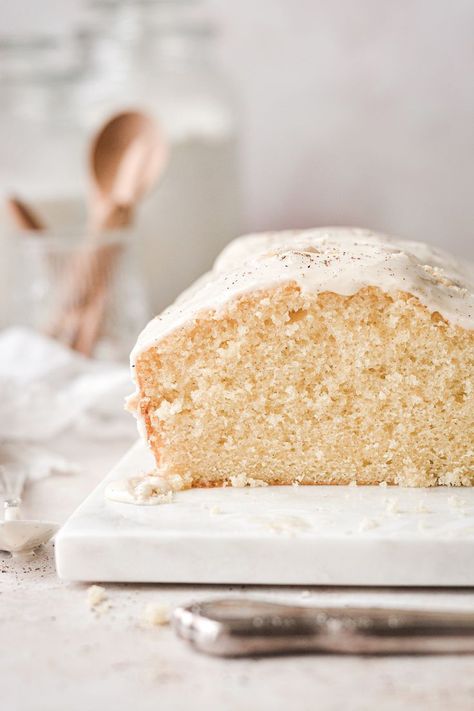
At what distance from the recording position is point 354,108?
346cm

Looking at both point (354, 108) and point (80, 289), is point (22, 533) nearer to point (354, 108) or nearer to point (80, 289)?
point (80, 289)

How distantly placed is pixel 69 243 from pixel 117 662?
5.90 feet

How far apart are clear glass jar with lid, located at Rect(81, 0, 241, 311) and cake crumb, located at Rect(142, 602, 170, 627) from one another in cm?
194

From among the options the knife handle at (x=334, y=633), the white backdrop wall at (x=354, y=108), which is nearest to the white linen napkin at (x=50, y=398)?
the knife handle at (x=334, y=633)

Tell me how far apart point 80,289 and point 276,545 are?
1.59m

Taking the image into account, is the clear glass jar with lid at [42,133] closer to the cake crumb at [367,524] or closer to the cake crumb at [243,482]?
the cake crumb at [243,482]

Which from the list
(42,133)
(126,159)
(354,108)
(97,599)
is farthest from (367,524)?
(354,108)

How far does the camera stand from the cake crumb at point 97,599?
124 cm

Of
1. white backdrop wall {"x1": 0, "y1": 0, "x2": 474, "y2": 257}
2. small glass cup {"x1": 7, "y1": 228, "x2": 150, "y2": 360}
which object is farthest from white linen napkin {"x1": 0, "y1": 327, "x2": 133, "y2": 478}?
white backdrop wall {"x1": 0, "y1": 0, "x2": 474, "y2": 257}

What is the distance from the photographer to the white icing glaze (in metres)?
1.45

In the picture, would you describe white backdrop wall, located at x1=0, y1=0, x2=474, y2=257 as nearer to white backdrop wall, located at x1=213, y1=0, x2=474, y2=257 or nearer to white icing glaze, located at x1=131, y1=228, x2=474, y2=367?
white backdrop wall, located at x1=213, y1=0, x2=474, y2=257

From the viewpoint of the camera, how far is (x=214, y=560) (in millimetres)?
1285

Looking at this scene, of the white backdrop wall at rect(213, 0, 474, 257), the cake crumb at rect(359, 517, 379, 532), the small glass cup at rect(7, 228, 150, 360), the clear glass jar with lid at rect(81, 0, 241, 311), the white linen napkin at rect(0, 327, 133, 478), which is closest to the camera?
the cake crumb at rect(359, 517, 379, 532)

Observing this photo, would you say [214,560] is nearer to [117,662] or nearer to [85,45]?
[117,662]
